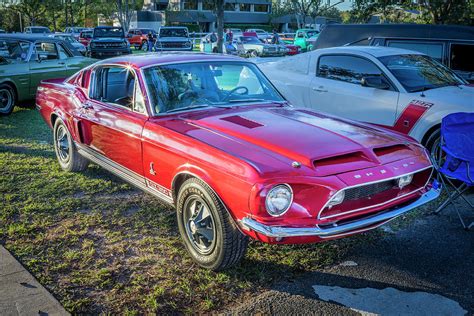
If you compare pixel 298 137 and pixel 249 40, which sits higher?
pixel 249 40

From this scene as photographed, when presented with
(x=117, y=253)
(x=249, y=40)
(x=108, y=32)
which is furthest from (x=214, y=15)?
(x=117, y=253)

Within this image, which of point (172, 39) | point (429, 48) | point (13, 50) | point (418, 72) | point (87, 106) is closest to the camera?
point (87, 106)

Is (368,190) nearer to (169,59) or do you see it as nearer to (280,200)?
(280,200)

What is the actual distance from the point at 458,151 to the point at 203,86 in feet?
8.03

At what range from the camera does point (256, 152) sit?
3.36 m

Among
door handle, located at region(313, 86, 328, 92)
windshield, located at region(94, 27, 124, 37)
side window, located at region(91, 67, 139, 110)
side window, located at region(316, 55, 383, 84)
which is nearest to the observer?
side window, located at region(91, 67, 139, 110)

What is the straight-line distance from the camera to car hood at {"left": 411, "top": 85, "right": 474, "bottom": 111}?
18.6ft

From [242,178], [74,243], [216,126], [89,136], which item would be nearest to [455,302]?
[242,178]

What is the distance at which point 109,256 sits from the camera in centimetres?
391

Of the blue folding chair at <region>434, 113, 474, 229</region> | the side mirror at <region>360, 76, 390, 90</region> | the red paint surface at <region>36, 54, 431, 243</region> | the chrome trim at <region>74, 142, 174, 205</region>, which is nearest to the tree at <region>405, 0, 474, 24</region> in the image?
the side mirror at <region>360, 76, 390, 90</region>

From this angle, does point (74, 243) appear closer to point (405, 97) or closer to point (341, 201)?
point (341, 201)

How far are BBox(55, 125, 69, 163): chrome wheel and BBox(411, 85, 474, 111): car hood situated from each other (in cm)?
441

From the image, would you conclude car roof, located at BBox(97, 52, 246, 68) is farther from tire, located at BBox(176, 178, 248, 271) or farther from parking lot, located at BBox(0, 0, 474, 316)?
tire, located at BBox(176, 178, 248, 271)

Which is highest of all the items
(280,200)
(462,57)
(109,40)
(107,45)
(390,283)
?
(109,40)
